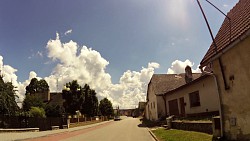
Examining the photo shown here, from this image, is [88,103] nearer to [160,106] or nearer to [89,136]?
[160,106]

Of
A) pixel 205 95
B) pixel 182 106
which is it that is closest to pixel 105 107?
pixel 182 106

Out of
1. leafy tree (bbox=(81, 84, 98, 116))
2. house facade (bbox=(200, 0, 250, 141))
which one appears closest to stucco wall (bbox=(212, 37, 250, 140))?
house facade (bbox=(200, 0, 250, 141))

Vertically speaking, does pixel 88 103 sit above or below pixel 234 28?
below

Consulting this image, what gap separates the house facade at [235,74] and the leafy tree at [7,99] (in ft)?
77.9

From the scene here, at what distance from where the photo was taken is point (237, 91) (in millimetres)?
9773

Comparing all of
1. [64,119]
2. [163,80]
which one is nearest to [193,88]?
[163,80]

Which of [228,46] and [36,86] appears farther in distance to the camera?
[36,86]

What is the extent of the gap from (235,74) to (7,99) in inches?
1033

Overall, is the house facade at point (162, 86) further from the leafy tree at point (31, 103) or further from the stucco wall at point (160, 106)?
the leafy tree at point (31, 103)

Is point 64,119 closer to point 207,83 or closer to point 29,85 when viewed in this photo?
point 207,83

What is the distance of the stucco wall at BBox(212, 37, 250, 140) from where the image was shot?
919cm

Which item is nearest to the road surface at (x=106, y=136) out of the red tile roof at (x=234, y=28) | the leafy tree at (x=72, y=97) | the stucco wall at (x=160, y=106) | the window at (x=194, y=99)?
the window at (x=194, y=99)

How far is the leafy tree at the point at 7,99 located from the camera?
95.7 ft

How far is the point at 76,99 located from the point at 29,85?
150 feet
